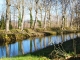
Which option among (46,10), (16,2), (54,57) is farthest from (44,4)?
(54,57)

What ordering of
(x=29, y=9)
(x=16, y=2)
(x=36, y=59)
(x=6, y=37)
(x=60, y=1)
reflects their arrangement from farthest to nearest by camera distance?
(x=60, y=1)
(x=29, y=9)
(x=16, y=2)
(x=6, y=37)
(x=36, y=59)

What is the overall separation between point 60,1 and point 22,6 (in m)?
17.4

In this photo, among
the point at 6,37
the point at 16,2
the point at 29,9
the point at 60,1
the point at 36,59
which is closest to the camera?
the point at 36,59

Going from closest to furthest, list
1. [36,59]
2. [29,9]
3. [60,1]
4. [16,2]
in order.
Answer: [36,59]
[16,2]
[29,9]
[60,1]

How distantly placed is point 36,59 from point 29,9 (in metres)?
50.3

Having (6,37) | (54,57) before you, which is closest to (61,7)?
(6,37)

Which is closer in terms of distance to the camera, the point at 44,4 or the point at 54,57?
the point at 54,57

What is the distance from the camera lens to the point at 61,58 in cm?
1317

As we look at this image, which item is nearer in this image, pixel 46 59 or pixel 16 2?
pixel 46 59

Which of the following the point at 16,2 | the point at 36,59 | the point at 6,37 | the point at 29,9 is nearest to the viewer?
the point at 36,59

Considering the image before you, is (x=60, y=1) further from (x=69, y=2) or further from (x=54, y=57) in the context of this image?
(x=54, y=57)

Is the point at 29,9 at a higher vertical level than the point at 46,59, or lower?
higher

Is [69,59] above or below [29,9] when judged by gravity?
below

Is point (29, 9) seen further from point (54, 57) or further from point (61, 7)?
point (54, 57)
